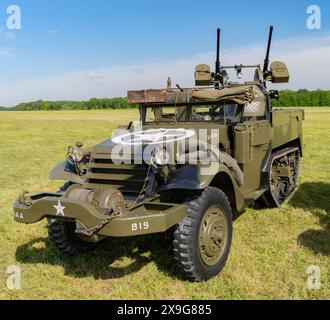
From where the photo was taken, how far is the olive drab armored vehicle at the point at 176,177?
4.04 m

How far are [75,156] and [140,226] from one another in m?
1.64

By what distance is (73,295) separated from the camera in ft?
14.0

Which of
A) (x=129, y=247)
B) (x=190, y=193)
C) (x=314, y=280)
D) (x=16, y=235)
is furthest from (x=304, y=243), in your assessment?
(x=16, y=235)

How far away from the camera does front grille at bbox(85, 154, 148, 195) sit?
4.77 metres

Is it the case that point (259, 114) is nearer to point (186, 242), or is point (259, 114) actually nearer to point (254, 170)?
point (254, 170)

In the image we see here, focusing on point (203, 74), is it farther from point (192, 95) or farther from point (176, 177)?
point (176, 177)

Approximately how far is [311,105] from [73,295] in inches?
2247

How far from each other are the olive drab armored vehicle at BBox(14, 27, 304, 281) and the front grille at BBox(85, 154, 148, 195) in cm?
1

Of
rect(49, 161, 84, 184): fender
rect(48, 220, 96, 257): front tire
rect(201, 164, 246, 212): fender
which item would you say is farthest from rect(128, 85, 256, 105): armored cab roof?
rect(48, 220, 96, 257): front tire

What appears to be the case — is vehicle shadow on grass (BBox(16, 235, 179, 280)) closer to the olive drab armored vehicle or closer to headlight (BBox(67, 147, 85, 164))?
the olive drab armored vehicle

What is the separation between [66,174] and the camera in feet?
16.6

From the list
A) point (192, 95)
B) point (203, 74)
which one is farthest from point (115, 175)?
point (203, 74)

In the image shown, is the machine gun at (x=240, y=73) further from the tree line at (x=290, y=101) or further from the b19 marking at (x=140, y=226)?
the tree line at (x=290, y=101)

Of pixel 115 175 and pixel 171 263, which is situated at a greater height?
pixel 115 175
